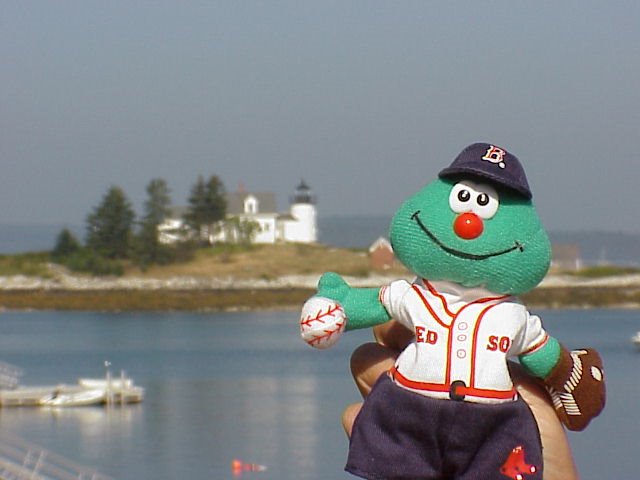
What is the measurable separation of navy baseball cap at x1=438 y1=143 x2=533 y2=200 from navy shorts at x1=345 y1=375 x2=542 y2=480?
16.8 inches

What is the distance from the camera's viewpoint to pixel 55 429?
27.4 meters

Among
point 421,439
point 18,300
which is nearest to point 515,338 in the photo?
point 421,439

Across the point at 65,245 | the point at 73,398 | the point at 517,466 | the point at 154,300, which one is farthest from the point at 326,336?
the point at 65,245

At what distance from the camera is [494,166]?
8.95 feet

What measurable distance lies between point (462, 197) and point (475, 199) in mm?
26

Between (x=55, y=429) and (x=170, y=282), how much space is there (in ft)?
148

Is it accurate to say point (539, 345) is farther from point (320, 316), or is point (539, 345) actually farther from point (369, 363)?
point (320, 316)

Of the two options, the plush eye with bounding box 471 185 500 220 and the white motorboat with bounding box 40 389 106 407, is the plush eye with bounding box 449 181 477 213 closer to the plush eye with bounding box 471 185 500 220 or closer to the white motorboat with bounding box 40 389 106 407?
the plush eye with bounding box 471 185 500 220

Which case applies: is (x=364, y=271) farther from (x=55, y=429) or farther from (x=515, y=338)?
(x=515, y=338)

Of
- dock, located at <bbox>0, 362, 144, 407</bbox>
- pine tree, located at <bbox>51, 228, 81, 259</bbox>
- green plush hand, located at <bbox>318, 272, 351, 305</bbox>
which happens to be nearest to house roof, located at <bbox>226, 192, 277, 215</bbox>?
pine tree, located at <bbox>51, 228, 81, 259</bbox>

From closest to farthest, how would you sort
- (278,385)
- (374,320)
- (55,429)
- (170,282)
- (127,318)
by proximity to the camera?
1. (374,320)
2. (55,429)
3. (278,385)
4. (127,318)
5. (170,282)

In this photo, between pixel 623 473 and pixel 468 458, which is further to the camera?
pixel 623 473

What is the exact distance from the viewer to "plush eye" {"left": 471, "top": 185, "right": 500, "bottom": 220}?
2.77 meters

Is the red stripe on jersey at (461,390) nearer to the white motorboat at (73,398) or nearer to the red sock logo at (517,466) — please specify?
the red sock logo at (517,466)
